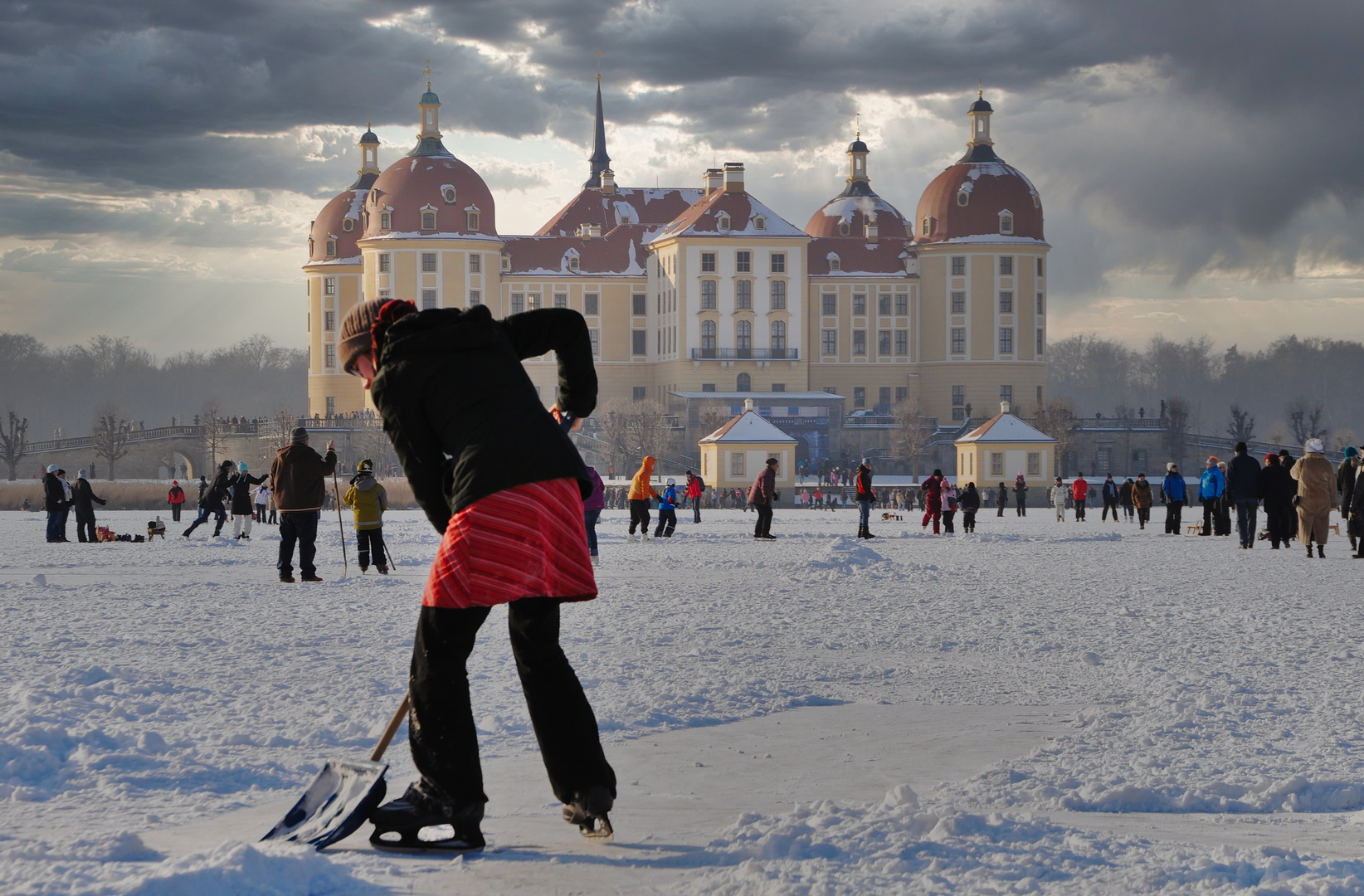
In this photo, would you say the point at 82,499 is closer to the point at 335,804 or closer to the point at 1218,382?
the point at 335,804

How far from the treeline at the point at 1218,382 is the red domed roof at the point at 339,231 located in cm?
6207

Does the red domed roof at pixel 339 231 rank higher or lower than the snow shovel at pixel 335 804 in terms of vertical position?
higher

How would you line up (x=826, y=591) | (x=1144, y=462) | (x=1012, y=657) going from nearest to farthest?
(x=1012, y=657)
(x=826, y=591)
(x=1144, y=462)

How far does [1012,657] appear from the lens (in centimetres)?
754

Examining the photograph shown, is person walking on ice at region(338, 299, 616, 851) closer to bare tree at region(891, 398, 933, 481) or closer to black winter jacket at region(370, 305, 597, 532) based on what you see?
black winter jacket at region(370, 305, 597, 532)

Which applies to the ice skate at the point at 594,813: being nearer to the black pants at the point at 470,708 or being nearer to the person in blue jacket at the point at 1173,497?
the black pants at the point at 470,708

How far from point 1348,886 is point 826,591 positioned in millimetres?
8400

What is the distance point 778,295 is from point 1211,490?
168 feet

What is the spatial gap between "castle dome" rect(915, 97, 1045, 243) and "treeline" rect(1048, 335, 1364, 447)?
4606 centimetres

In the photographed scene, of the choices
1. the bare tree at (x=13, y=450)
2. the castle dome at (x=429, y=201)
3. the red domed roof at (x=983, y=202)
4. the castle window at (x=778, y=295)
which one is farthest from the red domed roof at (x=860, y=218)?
the bare tree at (x=13, y=450)

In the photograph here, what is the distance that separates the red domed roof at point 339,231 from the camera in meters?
79.7

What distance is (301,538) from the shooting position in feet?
41.4

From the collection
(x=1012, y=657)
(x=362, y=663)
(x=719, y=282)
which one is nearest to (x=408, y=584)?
(x=362, y=663)

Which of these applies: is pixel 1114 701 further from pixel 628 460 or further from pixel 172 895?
pixel 628 460
